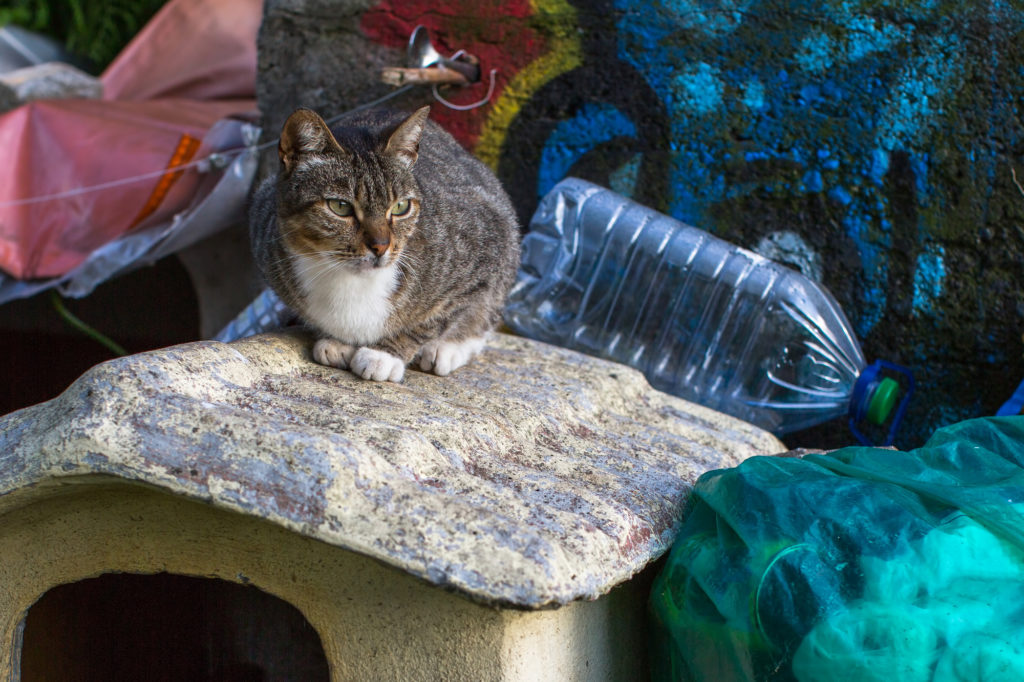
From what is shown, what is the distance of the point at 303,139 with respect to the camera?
75.6 inches

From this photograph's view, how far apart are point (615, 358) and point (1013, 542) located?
202 centimetres

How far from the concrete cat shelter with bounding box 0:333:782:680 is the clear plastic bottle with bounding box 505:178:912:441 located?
124 cm

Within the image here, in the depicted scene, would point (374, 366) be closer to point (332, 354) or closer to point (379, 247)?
point (332, 354)

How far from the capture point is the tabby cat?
1.94 m

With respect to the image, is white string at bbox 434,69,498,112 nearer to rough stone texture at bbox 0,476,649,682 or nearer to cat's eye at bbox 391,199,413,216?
cat's eye at bbox 391,199,413,216

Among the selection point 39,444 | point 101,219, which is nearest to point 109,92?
point 101,219

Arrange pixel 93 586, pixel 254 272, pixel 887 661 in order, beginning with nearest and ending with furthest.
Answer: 1. pixel 887 661
2. pixel 93 586
3. pixel 254 272

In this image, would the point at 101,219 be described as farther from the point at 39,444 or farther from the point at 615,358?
the point at 39,444

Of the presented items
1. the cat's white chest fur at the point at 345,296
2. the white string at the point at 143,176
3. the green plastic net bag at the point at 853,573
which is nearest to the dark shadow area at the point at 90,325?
the white string at the point at 143,176

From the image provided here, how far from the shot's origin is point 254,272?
3.77m

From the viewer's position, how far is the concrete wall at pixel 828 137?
8.55 ft

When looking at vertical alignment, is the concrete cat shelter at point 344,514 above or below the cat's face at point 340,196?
below

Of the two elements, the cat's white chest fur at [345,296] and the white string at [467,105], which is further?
the white string at [467,105]

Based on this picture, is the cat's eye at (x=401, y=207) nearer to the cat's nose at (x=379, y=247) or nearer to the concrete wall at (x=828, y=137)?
the cat's nose at (x=379, y=247)
